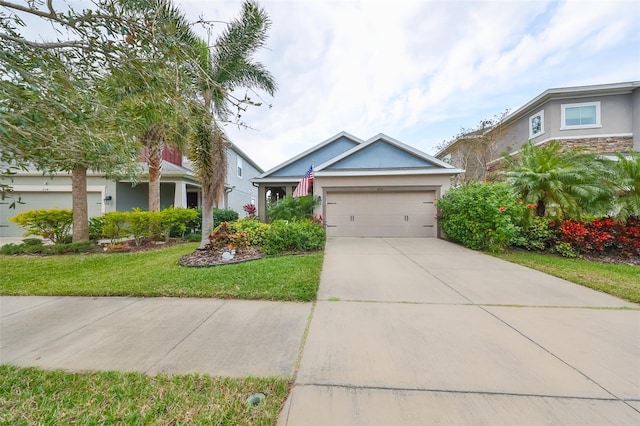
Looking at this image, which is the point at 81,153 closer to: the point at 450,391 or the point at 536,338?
the point at 450,391

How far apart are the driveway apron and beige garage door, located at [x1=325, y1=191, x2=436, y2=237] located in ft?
19.8

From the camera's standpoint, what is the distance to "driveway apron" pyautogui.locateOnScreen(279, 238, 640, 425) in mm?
1801

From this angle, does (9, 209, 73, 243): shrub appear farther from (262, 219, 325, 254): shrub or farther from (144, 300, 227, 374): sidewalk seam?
(144, 300, 227, 374): sidewalk seam

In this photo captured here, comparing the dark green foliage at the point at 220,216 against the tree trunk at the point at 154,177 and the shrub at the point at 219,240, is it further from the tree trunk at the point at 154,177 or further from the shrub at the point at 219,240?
the shrub at the point at 219,240

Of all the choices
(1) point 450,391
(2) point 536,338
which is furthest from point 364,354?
(2) point 536,338

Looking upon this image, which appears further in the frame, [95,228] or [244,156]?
[244,156]

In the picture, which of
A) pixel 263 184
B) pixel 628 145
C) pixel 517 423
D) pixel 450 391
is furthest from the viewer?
pixel 263 184

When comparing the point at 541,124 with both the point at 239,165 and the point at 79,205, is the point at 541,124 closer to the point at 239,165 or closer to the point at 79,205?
the point at 239,165

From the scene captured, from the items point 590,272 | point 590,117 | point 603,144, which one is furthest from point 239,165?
point 603,144

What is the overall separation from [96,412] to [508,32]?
479 inches

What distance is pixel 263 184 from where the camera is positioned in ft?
45.1

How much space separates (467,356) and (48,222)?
13139 millimetres

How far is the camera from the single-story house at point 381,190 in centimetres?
1056

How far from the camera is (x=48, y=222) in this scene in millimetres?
8828
